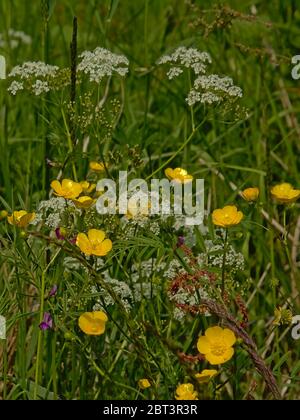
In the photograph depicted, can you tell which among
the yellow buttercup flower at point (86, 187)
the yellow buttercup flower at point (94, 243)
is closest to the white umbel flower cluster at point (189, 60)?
the yellow buttercup flower at point (86, 187)

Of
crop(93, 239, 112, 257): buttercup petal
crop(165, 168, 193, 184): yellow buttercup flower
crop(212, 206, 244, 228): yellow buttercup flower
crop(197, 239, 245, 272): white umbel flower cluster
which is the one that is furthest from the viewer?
crop(165, 168, 193, 184): yellow buttercup flower

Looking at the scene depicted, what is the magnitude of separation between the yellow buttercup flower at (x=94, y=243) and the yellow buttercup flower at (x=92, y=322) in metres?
0.14

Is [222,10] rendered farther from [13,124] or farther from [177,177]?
[13,124]

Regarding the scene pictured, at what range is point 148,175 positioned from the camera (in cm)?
291

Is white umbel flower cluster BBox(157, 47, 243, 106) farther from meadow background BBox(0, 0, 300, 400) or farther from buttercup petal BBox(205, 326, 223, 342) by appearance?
buttercup petal BBox(205, 326, 223, 342)

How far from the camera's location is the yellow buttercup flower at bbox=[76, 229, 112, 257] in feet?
6.78

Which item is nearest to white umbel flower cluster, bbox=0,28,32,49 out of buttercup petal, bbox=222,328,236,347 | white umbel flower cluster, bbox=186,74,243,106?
white umbel flower cluster, bbox=186,74,243,106

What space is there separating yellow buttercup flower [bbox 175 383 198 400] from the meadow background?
0.03 metres

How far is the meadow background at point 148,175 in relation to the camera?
7.23ft

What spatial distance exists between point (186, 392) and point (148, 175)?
3.41 feet

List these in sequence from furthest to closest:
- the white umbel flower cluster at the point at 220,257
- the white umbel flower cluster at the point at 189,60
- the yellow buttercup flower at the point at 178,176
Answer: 1. the white umbel flower cluster at the point at 189,60
2. the yellow buttercup flower at the point at 178,176
3. the white umbel flower cluster at the point at 220,257

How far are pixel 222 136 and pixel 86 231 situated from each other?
100 cm

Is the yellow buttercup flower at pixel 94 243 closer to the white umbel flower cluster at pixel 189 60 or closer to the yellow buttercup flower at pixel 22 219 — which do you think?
the yellow buttercup flower at pixel 22 219

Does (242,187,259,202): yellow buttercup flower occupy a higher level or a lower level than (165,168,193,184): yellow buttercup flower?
lower
